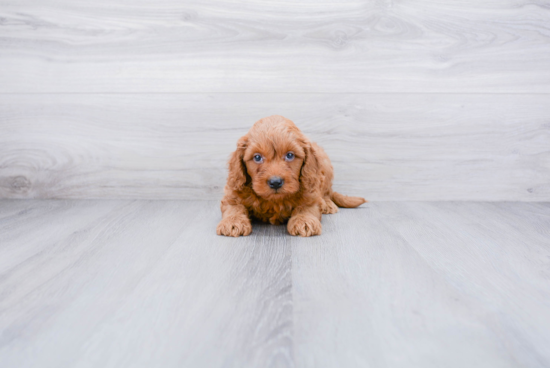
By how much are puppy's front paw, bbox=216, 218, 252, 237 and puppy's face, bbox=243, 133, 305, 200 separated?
146 millimetres

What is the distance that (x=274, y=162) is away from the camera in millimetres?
1485

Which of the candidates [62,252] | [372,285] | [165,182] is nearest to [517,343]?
[372,285]

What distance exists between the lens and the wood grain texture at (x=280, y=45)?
1981mm

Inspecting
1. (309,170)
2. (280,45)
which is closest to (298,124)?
(280,45)

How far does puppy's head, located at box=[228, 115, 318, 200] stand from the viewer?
1447 millimetres

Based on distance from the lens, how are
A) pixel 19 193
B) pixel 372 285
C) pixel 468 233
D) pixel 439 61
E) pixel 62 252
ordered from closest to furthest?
1. pixel 372 285
2. pixel 62 252
3. pixel 468 233
4. pixel 439 61
5. pixel 19 193

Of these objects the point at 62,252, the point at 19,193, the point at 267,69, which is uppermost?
the point at 267,69

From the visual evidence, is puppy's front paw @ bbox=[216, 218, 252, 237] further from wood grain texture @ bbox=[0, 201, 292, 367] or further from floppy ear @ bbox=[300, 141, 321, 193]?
floppy ear @ bbox=[300, 141, 321, 193]

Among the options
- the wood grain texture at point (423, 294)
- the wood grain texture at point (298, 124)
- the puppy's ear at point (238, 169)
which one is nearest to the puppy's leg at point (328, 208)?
the wood grain texture at point (423, 294)

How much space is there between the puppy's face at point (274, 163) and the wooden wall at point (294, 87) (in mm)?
573

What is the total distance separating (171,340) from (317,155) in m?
1.01

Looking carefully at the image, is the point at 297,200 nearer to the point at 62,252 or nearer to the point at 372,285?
the point at 372,285

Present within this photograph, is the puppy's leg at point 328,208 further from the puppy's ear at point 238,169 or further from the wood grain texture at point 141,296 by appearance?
the puppy's ear at point 238,169

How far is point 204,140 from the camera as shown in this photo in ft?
6.79
